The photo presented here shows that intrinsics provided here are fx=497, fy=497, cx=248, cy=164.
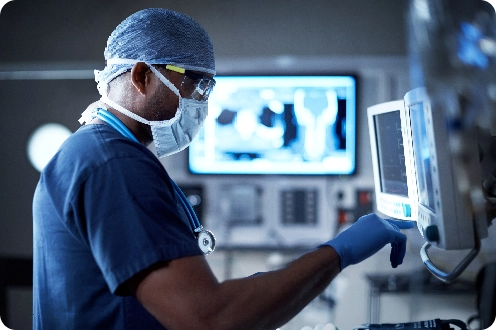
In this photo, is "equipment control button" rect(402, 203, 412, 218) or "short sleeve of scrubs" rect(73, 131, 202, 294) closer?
"short sleeve of scrubs" rect(73, 131, 202, 294)

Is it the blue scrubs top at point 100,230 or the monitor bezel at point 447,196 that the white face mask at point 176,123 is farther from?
the monitor bezel at point 447,196

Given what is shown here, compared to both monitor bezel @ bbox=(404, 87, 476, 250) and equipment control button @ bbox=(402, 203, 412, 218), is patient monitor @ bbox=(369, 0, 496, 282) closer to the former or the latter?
monitor bezel @ bbox=(404, 87, 476, 250)

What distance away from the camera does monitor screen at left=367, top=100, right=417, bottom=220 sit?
124 cm

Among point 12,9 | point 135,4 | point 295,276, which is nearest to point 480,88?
point 295,276

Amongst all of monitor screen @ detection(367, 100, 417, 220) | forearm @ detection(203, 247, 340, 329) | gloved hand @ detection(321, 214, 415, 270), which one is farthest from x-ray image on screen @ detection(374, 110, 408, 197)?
forearm @ detection(203, 247, 340, 329)

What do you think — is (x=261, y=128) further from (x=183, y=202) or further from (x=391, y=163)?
(x=183, y=202)

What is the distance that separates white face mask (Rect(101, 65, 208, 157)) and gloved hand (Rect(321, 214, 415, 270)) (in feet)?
1.46

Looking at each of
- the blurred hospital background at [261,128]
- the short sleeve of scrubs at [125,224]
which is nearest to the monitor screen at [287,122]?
the blurred hospital background at [261,128]

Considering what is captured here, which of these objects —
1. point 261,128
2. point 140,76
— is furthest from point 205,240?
point 261,128

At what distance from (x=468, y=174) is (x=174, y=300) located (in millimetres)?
542

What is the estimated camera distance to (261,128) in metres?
3.10

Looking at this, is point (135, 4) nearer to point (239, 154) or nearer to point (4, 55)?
point (4, 55)

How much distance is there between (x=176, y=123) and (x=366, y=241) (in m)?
0.50

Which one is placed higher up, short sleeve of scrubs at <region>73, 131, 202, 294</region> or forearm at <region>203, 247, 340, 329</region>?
short sleeve of scrubs at <region>73, 131, 202, 294</region>
